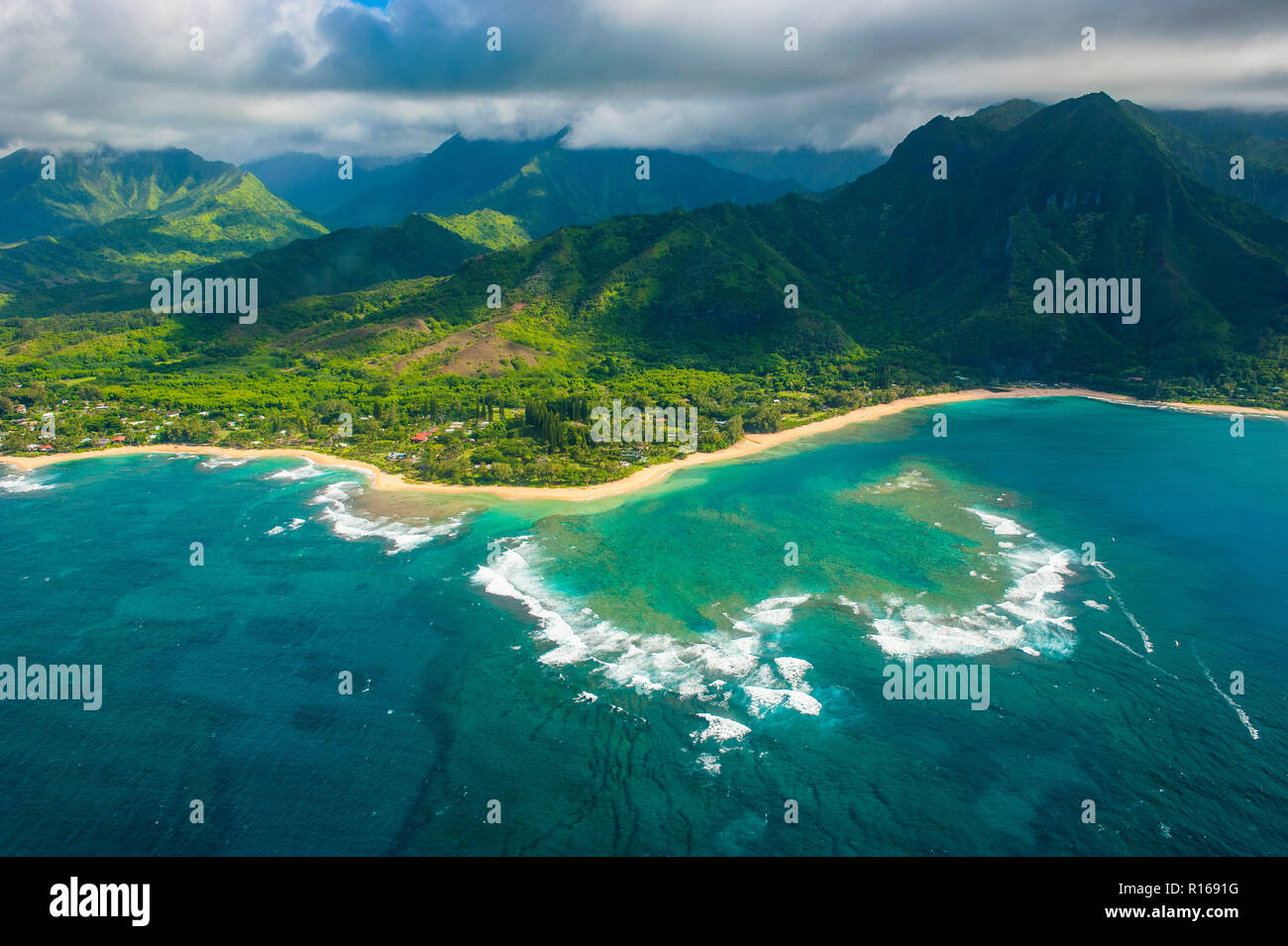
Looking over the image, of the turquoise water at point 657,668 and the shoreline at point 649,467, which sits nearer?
the turquoise water at point 657,668

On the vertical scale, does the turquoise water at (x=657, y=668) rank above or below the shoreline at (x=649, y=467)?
below

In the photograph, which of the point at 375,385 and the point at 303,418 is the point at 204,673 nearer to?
the point at 303,418

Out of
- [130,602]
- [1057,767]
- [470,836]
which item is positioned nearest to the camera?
[470,836]

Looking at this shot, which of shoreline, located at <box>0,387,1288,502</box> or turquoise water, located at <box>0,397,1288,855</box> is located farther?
shoreline, located at <box>0,387,1288,502</box>

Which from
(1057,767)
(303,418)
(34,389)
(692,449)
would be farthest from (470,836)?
(34,389)
